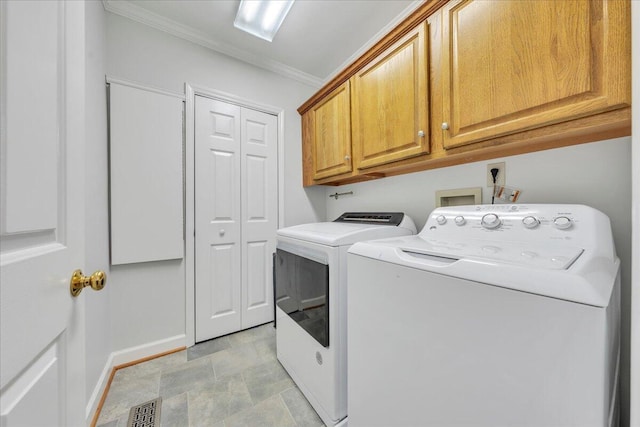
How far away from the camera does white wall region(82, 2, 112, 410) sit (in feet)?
4.08

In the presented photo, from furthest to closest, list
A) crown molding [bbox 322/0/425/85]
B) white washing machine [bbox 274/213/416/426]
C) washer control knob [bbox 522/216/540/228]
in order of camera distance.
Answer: crown molding [bbox 322/0/425/85] → white washing machine [bbox 274/213/416/426] → washer control knob [bbox 522/216/540/228]

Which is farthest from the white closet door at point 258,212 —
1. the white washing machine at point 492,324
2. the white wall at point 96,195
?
the white washing machine at point 492,324

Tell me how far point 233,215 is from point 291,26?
1618 millimetres

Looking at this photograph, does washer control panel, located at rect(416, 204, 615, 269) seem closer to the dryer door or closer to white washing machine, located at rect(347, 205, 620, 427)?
white washing machine, located at rect(347, 205, 620, 427)

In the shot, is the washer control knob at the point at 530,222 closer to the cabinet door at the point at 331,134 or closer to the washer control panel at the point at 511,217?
the washer control panel at the point at 511,217

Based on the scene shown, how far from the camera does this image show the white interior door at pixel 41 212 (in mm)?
364

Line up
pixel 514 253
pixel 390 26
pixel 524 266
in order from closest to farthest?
1. pixel 524 266
2. pixel 514 253
3. pixel 390 26

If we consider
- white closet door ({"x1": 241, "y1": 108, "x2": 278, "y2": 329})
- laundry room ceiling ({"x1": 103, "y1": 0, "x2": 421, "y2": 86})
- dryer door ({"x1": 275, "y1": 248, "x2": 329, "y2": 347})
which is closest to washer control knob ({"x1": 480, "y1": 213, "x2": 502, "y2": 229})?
dryer door ({"x1": 275, "y1": 248, "x2": 329, "y2": 347})

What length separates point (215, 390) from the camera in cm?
142

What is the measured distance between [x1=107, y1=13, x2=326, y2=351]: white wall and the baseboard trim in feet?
0.13

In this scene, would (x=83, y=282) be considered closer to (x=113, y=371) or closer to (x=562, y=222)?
(x=562, y=222)

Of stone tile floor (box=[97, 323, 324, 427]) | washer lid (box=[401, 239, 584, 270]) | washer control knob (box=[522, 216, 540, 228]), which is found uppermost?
washer control knob (box=[522, 216, 540, 228])

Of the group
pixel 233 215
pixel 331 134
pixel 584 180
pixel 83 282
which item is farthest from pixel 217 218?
pixel 584 180

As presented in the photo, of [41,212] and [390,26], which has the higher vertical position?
[390,26]
